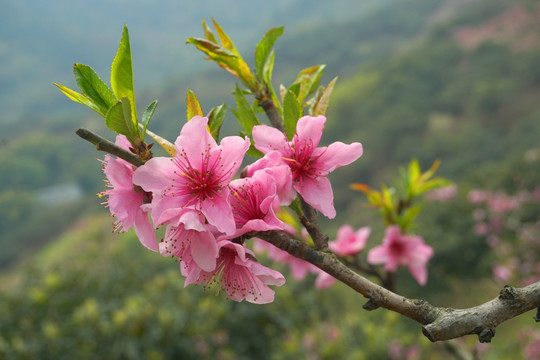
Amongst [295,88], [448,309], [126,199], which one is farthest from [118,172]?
[448,309]

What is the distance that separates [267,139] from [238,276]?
0.82 feet

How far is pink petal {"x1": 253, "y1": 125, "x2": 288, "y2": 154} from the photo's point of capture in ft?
2.43

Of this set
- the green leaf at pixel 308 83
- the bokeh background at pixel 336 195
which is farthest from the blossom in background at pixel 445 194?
the green leaf at pixel 308 83

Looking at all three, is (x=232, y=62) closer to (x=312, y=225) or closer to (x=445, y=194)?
(x=312, y=225)

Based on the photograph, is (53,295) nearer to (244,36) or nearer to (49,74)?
(49,74)

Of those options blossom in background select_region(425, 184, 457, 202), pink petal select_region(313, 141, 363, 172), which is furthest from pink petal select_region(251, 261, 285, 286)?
blossom in background select_region(425, 184, 457, 202)

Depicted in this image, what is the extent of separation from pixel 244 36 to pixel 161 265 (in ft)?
149

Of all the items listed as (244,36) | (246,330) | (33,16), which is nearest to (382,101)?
(246,330)

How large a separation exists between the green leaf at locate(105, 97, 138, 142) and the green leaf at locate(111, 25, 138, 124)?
0.02 m

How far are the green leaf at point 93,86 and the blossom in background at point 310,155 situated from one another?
0.25 m

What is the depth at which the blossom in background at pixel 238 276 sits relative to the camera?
702 millimetres

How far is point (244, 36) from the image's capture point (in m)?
48.9

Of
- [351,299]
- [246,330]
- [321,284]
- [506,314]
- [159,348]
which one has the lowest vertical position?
[351,299]

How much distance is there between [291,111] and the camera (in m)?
0.77
